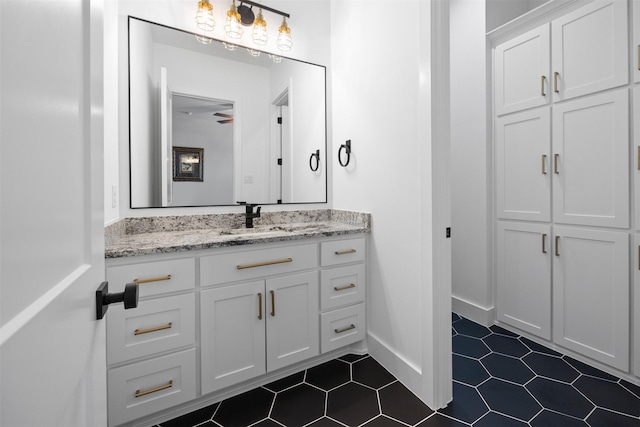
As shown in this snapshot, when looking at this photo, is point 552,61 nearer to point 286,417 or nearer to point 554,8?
point 554,8

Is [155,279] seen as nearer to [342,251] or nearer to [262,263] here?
[262,263]

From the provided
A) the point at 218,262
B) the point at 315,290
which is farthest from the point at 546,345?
the point at 218,262

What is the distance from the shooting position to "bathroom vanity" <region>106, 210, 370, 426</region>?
1266mm

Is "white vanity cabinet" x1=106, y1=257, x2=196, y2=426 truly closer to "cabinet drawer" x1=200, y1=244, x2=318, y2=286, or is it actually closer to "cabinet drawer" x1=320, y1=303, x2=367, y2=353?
"cabinet drawer" x1=200, y1=244, x2=318, y2=286

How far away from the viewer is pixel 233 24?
1996mm

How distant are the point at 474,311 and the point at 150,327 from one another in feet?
7.71

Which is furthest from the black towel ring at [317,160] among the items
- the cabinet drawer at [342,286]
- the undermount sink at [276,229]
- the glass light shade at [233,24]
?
the glass light shade at [233,24]

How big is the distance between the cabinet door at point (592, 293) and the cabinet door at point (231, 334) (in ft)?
6.46

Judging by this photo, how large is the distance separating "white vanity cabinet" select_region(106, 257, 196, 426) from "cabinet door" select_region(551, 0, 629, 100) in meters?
2.51

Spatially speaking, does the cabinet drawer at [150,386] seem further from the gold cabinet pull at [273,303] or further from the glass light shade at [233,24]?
the glass light shade at [233,24]

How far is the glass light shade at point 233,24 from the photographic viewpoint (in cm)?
197

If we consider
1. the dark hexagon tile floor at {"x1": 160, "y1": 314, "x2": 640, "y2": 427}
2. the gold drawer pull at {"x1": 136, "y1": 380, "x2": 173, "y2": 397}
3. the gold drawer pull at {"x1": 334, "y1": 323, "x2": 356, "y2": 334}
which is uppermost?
the gold drawer pull at {"x1": 334, "y1": 323, "x2": 356, "y2": 334}

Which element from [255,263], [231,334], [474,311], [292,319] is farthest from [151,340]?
[474,311]

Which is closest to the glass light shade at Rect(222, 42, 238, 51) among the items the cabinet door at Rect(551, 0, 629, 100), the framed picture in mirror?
the framed picture in mirror
